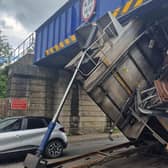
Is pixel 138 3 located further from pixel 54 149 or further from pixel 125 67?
pixel 54 149

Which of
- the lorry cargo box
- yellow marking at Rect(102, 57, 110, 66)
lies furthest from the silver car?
yellow marking at Rect(102, 57, 110, 66)

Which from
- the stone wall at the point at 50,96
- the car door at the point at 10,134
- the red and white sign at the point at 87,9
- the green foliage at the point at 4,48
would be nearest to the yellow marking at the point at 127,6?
the red and white sign at the point at 87,9

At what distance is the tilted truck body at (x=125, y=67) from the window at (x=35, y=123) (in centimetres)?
313

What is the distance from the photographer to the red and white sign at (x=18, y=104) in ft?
38.7

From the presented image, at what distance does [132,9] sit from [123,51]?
175 cm

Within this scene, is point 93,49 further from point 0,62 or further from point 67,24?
point 0,62

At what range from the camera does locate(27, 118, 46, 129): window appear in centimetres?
748

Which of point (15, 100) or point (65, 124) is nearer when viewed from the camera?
point (15, 100)

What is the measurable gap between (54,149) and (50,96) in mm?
5729

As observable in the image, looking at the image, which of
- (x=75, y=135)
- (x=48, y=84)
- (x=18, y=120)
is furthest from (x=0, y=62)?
→ (x=18, y=120)

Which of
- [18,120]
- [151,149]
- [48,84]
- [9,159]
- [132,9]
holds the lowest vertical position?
[9,159]

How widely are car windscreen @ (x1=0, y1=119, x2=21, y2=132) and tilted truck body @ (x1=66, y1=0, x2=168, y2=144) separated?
3.13 m

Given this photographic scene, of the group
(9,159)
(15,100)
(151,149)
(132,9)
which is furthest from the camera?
(15,100)

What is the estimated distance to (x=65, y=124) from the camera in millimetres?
13281
